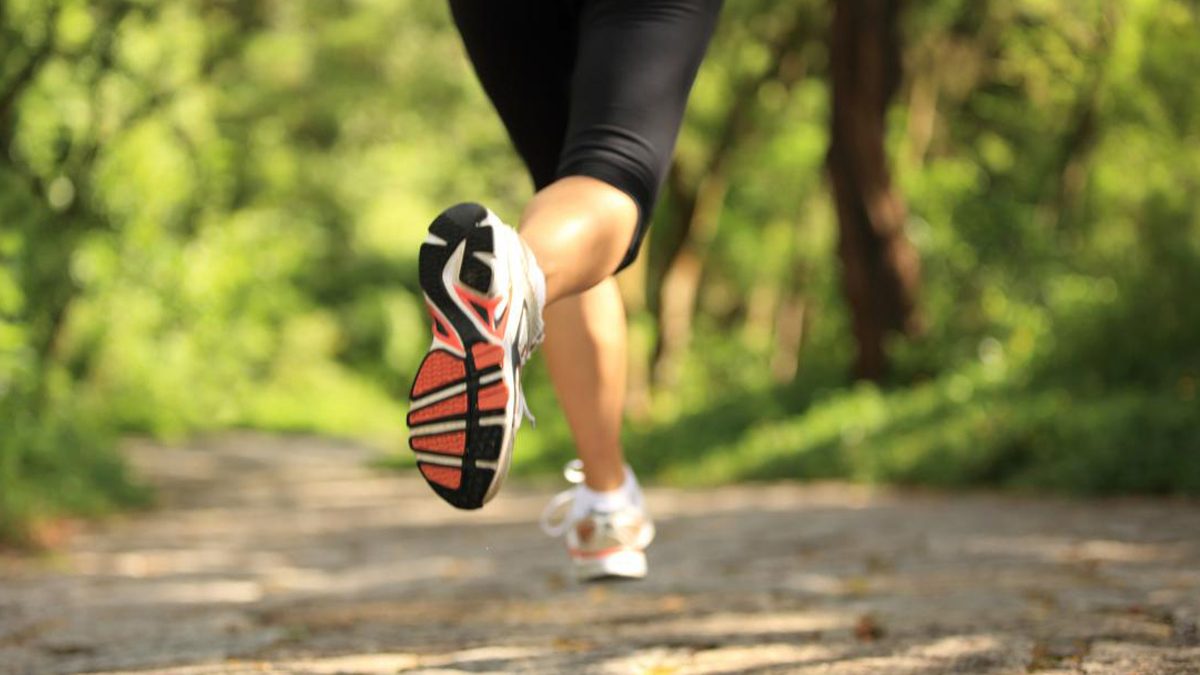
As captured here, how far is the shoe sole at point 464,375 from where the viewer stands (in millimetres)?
1656

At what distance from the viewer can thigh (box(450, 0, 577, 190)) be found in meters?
2.24

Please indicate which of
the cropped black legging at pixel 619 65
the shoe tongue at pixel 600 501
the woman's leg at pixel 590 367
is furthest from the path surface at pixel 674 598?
the cropped black legging at pixel 619 65

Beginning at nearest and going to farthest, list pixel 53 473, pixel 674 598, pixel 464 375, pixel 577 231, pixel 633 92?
pixel 464 375
pixel 577 231
pixel 633 92
pixel 674 598
pixel 53 473

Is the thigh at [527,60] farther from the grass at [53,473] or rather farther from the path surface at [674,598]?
the grass at [53,473]

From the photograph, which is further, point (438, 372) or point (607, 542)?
point (607, 542)

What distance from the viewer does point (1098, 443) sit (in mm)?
6137

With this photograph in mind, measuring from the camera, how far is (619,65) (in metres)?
1.99

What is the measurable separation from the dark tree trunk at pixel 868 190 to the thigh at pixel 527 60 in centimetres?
803

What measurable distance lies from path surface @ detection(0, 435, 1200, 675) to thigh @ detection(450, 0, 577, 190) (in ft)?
2.97

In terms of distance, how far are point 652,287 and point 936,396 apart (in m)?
15.1

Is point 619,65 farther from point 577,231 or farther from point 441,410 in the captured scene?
point 441,410

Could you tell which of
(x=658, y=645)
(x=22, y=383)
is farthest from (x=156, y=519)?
(x=658, y=645)

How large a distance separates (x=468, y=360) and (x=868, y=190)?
8.82 m

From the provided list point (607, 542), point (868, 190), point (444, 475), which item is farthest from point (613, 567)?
point (868, 190)
